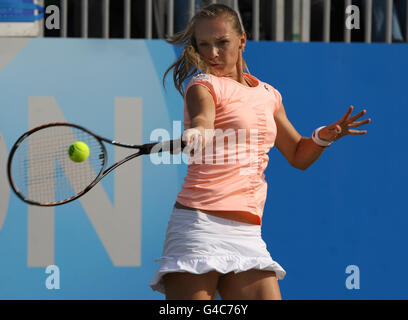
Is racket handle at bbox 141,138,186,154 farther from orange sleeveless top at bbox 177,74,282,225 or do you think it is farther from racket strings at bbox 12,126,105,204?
racket strings at bbox 12,126,105,204

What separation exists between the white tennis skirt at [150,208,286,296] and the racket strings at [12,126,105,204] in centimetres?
115

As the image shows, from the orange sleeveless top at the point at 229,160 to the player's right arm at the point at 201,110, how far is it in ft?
0.09

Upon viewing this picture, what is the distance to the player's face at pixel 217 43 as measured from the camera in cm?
265

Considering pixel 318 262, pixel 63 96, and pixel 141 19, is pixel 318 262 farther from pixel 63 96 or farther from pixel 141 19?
pixel 141 19

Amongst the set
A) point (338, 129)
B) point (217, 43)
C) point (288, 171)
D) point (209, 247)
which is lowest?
point (209, 247)

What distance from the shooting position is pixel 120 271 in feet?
13.0

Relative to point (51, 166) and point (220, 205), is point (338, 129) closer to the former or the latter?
point (220, 205)

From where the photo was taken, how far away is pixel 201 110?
246 centimetres

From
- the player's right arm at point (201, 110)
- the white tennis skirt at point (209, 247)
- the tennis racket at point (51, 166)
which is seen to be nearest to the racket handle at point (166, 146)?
the player's right arm at point (201, 110)

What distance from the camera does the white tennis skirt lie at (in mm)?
2471

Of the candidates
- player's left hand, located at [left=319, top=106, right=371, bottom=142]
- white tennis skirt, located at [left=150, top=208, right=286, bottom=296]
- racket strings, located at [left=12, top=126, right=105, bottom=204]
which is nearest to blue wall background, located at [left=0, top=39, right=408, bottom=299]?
racket strings, located at [left=12, top=126, right=105, bottom=204]

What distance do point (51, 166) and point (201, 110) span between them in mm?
1598

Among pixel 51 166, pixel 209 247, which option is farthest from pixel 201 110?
pixel 51 166

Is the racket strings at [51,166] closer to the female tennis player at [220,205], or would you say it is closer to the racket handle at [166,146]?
the racket handle at [166,146]
